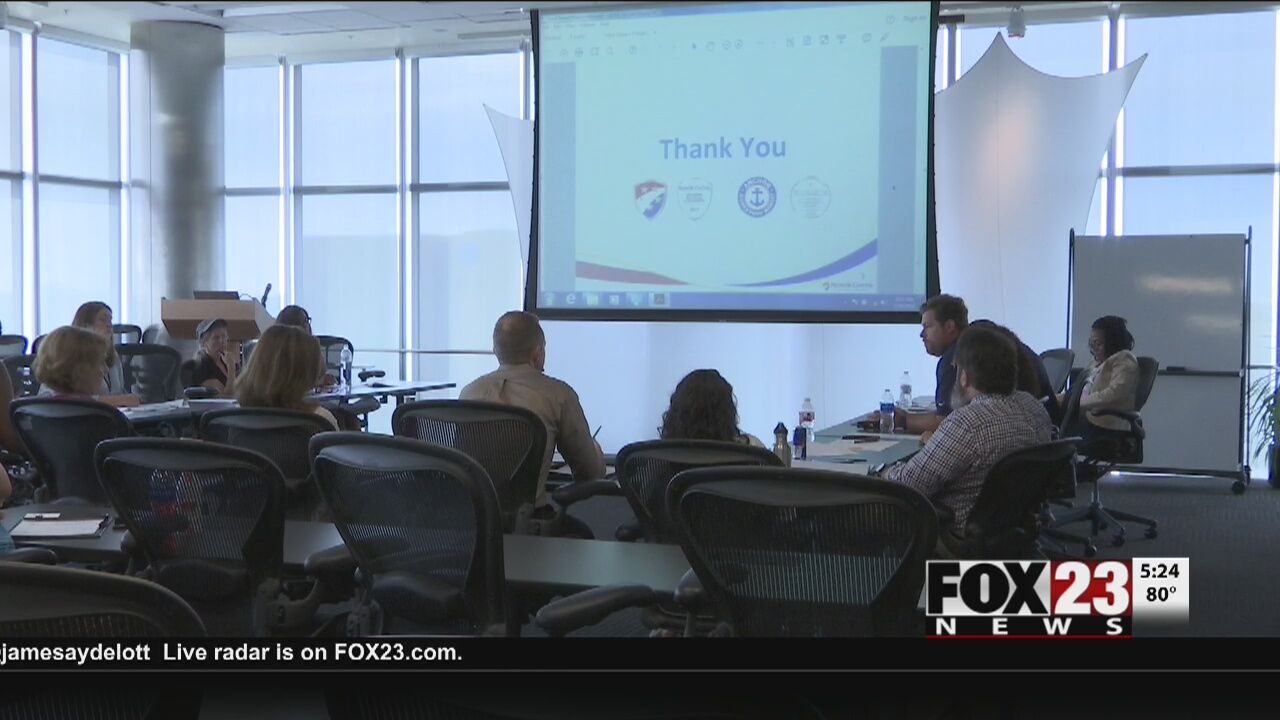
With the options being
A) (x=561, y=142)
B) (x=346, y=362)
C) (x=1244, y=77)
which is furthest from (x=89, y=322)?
(x=1244, y=77)

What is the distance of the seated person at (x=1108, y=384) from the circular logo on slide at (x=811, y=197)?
6.74 feet

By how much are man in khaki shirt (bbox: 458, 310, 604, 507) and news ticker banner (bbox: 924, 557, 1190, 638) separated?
2.18 m

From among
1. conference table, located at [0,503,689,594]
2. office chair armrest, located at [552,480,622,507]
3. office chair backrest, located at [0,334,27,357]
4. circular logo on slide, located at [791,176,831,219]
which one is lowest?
office chair armrest, located at [552,480,622,507]

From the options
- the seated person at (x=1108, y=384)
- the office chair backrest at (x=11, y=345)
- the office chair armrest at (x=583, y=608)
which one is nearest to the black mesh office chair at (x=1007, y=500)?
the office chair armrest at (x=583, y=608)

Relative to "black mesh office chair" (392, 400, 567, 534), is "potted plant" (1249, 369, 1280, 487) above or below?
below

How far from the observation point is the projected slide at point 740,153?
17.5 ft

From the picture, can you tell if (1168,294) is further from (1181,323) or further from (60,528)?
(60,528)

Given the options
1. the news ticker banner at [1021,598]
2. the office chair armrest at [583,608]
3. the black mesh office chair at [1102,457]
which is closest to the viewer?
the news ticker banner at [1021,598]

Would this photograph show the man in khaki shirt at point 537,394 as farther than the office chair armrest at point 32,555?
Yes

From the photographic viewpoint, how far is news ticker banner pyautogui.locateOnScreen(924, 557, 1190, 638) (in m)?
1.97

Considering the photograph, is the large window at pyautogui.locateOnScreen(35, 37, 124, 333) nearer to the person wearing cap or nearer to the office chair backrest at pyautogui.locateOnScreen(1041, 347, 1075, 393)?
the person wearing cap

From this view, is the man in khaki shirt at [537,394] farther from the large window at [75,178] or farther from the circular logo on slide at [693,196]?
the large window at [75,178]

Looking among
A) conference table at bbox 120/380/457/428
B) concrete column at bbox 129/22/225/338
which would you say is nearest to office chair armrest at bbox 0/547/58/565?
conference table at bbox 120/380/457/428

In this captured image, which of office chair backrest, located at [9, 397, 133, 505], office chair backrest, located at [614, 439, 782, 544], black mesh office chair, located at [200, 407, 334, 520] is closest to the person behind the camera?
office chair backrest, located at [614, 439, 782, 544]
